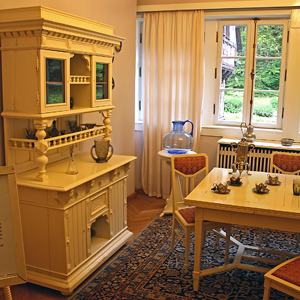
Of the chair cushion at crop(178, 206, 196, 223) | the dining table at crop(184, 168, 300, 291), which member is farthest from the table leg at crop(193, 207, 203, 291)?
the chair cushion at crop(178, 206, 196, 223)

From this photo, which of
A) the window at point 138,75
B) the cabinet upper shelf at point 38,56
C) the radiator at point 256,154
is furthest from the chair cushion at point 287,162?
the window at point 138,75

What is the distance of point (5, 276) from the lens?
6.68 feet

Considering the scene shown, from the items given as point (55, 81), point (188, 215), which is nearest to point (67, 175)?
point (55, 81)

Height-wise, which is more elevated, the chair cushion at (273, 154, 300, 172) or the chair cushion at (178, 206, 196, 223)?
the chair cushion at (273, 154, 300, 172)

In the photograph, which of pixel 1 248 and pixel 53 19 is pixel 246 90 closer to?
pixel 53 19

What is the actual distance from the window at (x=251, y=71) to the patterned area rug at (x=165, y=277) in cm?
181

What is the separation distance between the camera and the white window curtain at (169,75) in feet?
16.8

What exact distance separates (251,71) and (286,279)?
327 cm

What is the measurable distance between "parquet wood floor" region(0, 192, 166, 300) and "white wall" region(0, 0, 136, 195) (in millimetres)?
250

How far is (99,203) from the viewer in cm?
347

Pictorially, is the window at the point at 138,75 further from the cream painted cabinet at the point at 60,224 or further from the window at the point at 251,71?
the cream painted cabinet at the point at 60,224

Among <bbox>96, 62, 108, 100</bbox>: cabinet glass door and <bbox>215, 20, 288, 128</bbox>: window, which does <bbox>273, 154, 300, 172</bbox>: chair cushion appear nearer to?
<bbox>215, 20, 288, 128</bbox>: window

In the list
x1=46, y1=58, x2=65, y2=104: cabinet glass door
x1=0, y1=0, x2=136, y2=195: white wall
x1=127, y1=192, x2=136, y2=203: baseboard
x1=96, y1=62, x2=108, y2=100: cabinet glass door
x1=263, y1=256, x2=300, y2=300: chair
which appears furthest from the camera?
x1=127, y1=192, x2=136, y2=203: baseboard

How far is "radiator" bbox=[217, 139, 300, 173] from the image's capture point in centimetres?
477
